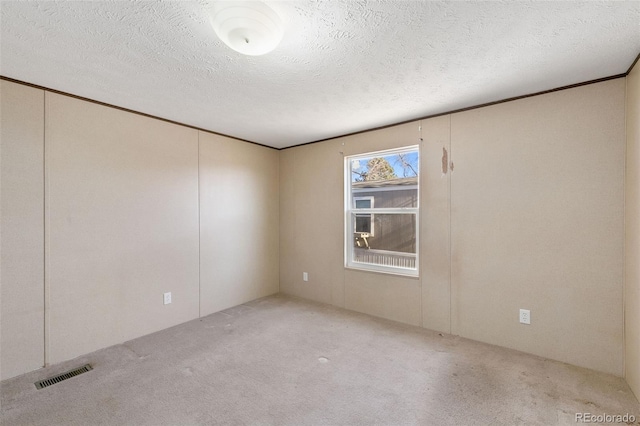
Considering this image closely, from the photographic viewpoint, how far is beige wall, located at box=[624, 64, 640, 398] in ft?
6.09

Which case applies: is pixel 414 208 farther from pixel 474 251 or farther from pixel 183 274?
pixel 183 274

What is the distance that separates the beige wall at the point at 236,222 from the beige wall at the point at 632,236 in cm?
382

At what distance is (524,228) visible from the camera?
97.5 inches

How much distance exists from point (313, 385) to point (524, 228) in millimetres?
2260

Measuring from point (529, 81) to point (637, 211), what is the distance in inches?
47.1

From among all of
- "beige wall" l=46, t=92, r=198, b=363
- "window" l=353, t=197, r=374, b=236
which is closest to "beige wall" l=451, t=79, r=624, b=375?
"window" l=353, t=197, r=374, b=236

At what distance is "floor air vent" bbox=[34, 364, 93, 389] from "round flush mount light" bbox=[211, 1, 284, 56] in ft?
8.98

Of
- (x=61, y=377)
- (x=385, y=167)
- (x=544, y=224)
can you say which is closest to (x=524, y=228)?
(x=544, y=224)

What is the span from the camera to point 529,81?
7.20 feet

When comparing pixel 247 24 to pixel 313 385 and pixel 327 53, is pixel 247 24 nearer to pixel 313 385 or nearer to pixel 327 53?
pixel 327 53

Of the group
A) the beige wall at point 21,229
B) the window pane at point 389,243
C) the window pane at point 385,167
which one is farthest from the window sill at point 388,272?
the beige wall at point 21,229

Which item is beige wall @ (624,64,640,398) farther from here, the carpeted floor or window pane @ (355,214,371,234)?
window pane @ (355,214,371,234)

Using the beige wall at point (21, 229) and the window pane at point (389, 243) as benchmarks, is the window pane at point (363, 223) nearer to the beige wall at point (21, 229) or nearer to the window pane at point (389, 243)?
the window pane at point (389, 243)

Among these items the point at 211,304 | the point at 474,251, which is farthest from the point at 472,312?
the point at 211,304
